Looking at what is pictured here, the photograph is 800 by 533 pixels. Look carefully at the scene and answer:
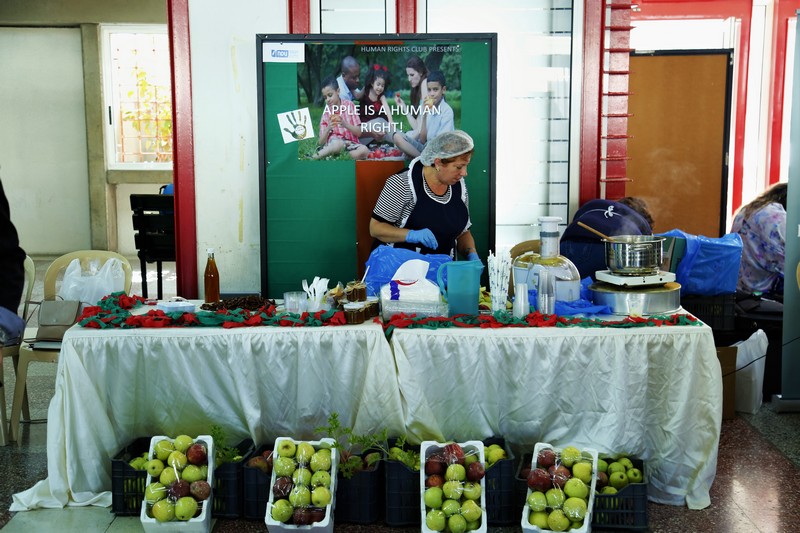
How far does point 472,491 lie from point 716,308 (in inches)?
91.6

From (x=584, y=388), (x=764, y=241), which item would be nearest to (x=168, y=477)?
(x=584, y=388)

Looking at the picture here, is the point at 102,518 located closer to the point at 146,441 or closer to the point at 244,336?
the point at 146,441

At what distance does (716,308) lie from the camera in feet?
16.2

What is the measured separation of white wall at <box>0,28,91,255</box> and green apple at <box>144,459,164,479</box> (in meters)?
9.15

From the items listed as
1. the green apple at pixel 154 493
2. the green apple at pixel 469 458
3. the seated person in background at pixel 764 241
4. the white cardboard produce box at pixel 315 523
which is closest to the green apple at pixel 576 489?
the green apple at pixel 469 458

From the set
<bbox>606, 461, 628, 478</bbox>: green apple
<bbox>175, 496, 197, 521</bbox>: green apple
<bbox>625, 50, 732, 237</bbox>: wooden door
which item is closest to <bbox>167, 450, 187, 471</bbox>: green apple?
<bbox>175, 496, 197, 521</bbox>: green apple

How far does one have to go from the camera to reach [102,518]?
347 cm

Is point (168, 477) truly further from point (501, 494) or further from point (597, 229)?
point (597, 229)

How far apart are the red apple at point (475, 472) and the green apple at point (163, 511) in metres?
1.07

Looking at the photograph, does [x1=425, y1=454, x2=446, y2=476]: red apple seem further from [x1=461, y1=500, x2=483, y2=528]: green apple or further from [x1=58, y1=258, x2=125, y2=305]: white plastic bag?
[x1=58, y1=258, x2=125, y2=305]: white plastic bag

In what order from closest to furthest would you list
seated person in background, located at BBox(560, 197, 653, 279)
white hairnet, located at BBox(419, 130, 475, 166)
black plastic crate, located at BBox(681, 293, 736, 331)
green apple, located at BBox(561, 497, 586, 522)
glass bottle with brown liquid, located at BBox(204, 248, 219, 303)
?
green apple, located at BBox(561, 497, 586, 522)
glass bottle with brown liquid, located at BBox(204, 248, 219, 303)
white hairnet, located at BBox(419, 130, 475, 166)
seated person in background, located at BBox(560, 197, 653, 279)
black plastic crate, located at BBox(681, 293, 736, 331)

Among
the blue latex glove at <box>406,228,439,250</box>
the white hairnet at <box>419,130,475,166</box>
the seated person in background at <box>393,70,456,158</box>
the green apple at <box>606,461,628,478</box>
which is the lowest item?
the green apple at <box>606,461,628,478</box>

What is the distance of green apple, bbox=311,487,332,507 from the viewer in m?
3.21

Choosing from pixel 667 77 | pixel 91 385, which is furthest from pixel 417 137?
pixel 667 77
